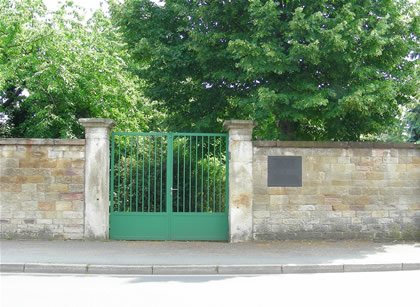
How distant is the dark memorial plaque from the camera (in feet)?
35.4

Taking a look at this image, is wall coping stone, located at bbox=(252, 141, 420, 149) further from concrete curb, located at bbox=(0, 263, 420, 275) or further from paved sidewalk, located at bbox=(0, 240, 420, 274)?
concrete curb, located at bbox=(0, 263, 420, 275)

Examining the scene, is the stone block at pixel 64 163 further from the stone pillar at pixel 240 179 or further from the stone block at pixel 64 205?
the stone pillar at pixel 240 179

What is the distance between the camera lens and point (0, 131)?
16.6 meters

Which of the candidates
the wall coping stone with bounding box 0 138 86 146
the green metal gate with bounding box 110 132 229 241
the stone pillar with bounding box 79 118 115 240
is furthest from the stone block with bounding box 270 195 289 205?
the wall coping stone with bounding box 0 138 86 146

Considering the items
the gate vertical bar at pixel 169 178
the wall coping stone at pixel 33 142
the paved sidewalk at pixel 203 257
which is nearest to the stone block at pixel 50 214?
the paved sidewalk at pixel 203 257

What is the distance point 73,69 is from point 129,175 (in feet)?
18.4

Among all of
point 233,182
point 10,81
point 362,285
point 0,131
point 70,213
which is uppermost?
point 10,81

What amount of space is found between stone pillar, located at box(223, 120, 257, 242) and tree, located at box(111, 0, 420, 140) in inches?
30.2

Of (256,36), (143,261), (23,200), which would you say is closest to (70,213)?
(23,200)

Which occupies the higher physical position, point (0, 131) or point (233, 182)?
point (0, 131)

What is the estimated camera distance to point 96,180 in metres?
10.5

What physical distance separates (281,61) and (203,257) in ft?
15.6

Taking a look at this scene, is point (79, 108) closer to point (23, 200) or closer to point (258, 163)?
point (23, 200)

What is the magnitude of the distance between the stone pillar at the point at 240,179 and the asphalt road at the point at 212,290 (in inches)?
119
